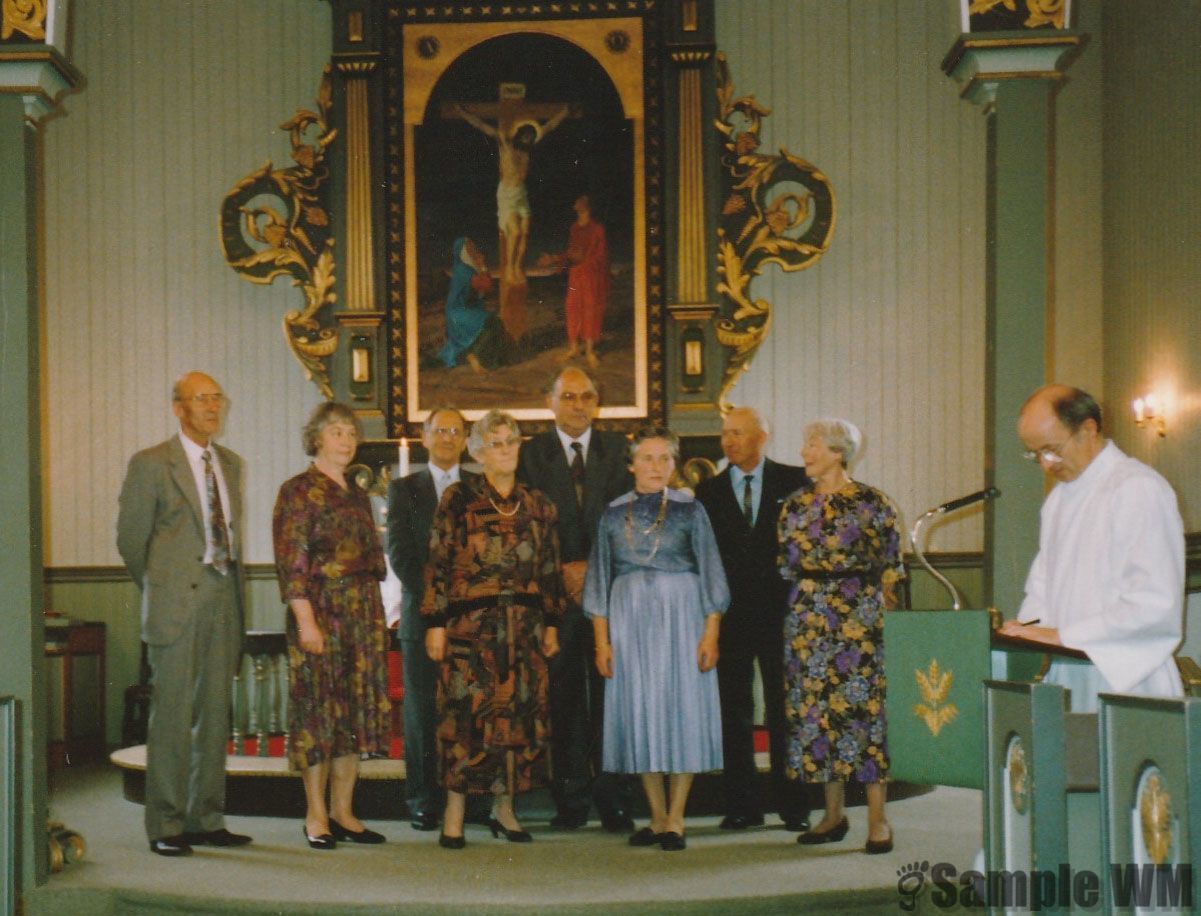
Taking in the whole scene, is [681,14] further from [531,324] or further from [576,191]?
[531,324]

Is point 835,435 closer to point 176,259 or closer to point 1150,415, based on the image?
point 1150,415

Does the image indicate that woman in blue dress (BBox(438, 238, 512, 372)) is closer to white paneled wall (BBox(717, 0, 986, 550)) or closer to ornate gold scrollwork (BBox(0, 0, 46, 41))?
white paneled wall (BBox(717, 0, 986, 550))

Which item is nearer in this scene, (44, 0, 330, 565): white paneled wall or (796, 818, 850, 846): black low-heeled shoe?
(796, 818, 850, 846): black low-heeled shoe

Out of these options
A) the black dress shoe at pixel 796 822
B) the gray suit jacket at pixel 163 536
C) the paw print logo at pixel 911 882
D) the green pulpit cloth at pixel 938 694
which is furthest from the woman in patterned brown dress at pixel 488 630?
the green pulpit cloth at pixel 938 694

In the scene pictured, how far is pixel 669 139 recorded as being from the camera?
7.89m

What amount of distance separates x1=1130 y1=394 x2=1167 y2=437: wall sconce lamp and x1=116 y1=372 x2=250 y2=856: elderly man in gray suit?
4.76m

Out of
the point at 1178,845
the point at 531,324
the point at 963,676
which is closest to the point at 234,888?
the point at 963,676

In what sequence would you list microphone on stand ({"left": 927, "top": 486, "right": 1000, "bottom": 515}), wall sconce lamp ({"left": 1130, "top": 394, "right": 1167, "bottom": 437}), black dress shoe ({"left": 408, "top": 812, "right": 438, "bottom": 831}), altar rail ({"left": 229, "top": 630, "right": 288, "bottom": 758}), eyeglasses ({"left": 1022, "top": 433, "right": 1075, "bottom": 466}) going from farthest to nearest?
wall sconce lamp ({"left": 1130, "top": 394, "right": 1167, "bottom": 437}) → altar rail ({"left": 229, "top": 630, "right": 288, "bottom": 758}) → black dress shoe ({"left": 408, "top": 812, "right": 438, "bottom": 831}) → microphone on stand ({"left": 927, "top": 486, "right": 1000, "bottom": 515}) → eyeglasses ({"left": 1022, "top": 433, "right": 1075, "bottom": 466})

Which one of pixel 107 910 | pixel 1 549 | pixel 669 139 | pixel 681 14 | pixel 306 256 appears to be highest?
pixel 681 14

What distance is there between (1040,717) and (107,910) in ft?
9.59

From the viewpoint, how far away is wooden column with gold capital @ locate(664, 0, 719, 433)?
779 cm

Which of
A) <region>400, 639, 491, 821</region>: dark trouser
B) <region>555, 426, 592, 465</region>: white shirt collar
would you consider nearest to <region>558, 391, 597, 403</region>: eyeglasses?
<region>555, 426, 592, 465</region>: white shirt collar

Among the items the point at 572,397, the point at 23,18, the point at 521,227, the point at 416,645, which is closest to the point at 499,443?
the point at 572,397

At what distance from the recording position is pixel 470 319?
7.91m
